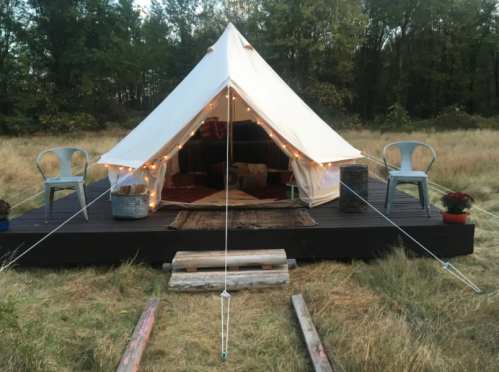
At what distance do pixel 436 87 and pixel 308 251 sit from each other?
887 inches

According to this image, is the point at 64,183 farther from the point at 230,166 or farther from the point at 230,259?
the point at 230,166

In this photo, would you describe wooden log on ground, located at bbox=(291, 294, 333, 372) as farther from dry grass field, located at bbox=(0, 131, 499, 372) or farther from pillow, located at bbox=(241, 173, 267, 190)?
pillow, located at bbox=(241, 173, 267, 190)

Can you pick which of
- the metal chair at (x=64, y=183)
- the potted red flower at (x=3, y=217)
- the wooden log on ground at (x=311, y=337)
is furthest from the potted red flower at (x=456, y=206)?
the potted red flower at (x=3, y=217)

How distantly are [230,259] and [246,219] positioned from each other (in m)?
0.58

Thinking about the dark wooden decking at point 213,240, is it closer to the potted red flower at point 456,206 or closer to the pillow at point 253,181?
the potted red flower at point 456,206

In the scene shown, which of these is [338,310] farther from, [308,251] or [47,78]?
[47,78]

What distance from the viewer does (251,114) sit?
3990mm

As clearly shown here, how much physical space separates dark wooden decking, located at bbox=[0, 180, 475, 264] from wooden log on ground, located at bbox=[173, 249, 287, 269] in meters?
0.17

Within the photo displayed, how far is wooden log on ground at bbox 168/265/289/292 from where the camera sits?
9.20 feet

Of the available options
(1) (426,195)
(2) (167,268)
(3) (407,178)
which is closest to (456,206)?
(1) (426,195)

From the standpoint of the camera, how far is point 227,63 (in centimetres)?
430

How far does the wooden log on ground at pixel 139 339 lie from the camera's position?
188cm

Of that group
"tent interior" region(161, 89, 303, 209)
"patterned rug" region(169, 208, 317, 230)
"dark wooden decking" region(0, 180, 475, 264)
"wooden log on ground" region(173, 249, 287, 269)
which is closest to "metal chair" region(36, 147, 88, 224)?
"dark wooden decking" region(0, 180, 475, 264)

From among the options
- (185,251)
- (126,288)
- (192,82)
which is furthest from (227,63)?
(126,288)
